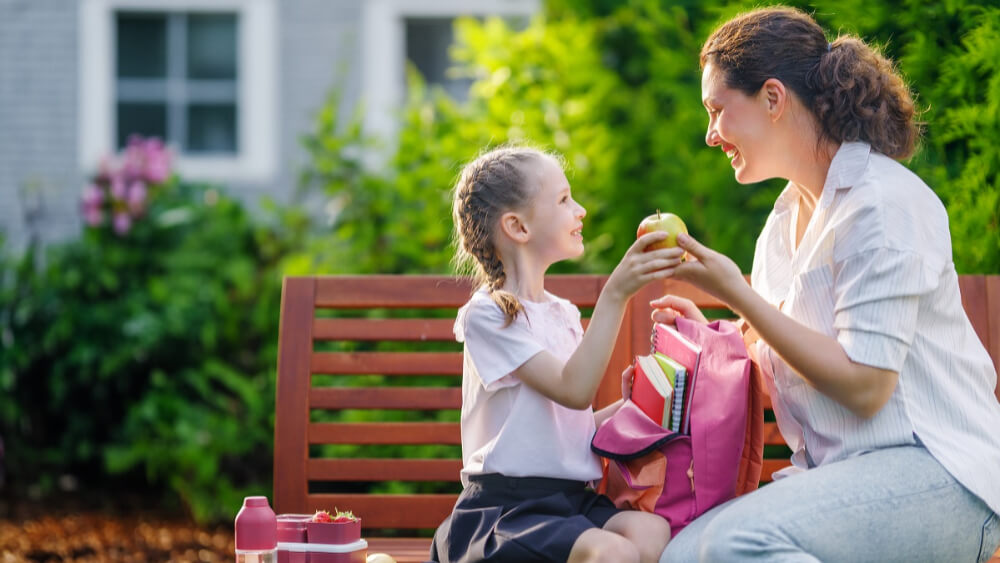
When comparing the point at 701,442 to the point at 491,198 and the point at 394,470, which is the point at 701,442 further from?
the point at 394,470

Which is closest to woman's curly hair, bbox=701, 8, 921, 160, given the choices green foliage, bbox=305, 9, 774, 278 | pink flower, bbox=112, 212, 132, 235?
green foliage, bbox=305, 9, 774, 278

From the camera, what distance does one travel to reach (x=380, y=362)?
322 cm

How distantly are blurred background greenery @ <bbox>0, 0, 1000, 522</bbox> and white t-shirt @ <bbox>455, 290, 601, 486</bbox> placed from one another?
1.21 meters

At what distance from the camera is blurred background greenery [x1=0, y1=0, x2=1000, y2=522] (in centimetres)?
319

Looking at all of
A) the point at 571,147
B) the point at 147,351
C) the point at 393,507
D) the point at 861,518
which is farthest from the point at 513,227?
the point at 147,351

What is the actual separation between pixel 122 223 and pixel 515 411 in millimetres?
4359

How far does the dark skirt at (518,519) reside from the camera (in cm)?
242

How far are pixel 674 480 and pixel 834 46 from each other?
1066mm

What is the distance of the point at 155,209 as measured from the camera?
6.50 meters

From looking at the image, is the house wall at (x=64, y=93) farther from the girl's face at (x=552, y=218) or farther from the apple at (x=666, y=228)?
the apple at (x=666, y=228)

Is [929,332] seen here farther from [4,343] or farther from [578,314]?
[4,343]

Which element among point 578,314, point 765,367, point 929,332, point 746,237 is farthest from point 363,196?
point 929,332

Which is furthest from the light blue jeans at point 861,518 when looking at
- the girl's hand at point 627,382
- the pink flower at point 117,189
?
the pink flower at point 117,189

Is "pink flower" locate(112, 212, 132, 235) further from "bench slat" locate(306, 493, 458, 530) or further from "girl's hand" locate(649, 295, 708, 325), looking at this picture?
"girl's hand" locate(649, 295, 708, 325)
